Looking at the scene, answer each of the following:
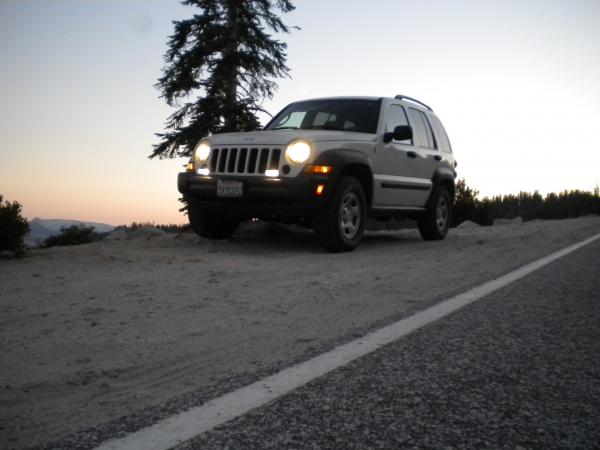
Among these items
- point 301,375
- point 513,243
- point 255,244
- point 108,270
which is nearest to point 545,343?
point 301,375

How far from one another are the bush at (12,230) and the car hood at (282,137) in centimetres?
250

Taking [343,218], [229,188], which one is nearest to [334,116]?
[343,218]

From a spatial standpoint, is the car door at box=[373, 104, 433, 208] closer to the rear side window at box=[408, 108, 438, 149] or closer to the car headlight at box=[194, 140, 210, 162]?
the rear side window at box=[408, 108, 438, 149]

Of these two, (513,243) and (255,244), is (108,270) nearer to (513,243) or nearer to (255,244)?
(255,244)

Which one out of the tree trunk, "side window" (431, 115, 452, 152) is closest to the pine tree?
the tree trunk

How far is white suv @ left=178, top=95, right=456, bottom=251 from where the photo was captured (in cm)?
711

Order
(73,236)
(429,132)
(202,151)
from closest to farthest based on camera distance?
(202,151) → (429,132) → (73,236)

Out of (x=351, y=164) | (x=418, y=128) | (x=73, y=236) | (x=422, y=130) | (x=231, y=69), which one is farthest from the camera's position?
(x=231, y=69)

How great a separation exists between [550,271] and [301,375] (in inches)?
171

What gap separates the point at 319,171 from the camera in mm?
7078

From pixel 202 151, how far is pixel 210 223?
1.19 m

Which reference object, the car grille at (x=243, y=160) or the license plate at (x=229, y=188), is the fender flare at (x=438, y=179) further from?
the license plate at (x=229, y=188)

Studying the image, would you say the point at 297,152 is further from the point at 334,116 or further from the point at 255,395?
the point at 255,395

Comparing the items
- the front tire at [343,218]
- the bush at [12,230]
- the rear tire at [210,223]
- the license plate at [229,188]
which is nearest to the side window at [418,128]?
the front tire at [343,218]
